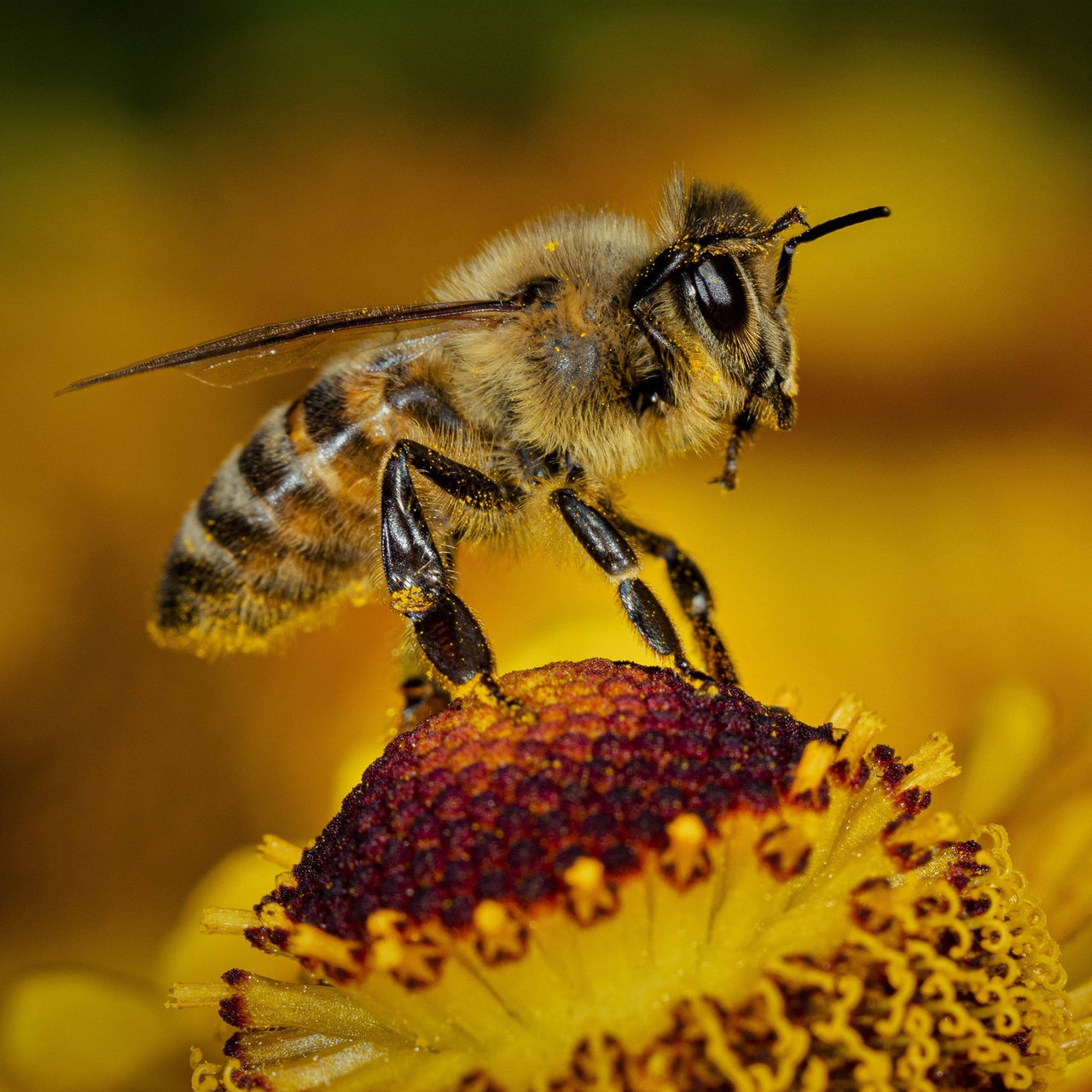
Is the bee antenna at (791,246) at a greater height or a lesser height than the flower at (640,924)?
greater

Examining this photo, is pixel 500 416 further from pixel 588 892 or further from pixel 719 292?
pixel 588 892

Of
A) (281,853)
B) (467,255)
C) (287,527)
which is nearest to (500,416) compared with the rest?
(287,527)

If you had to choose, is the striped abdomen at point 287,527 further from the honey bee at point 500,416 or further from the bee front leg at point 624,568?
the bee front leg at point 624,568

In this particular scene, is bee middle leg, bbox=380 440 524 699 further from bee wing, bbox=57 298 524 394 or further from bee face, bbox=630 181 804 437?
bee face, bbox=630 181 804 437

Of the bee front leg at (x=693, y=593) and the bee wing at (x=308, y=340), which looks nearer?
the bee wing at (x=308, y=340)

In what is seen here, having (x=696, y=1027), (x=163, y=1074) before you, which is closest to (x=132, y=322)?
(x=163, y=1074)

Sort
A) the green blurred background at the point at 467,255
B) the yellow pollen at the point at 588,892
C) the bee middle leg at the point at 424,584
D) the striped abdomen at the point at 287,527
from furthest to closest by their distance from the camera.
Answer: the green blurred background at the point at 467,255, the striped abdomen at the point at 287,527, the bee middle leg at the point at 424,584, the yellow pollen at the point at 588,892

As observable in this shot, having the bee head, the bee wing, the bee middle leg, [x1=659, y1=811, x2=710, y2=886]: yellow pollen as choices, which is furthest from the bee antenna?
[x1=659, y1=811, x2=710, y2=886]: yellow pollen

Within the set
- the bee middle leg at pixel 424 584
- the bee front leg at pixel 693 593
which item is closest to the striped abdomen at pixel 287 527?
the bee middle leg at pixel 424 584
